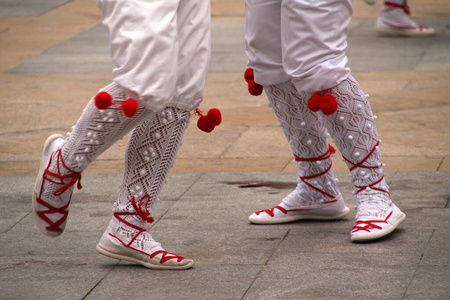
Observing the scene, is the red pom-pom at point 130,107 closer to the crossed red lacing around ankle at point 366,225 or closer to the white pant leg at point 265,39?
the white pant leg at point 265,39

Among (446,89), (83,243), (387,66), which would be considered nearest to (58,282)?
(83,243)

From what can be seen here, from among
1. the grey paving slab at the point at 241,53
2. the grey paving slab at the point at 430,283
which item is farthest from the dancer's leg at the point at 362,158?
the grey paving slab at the point at 241,53

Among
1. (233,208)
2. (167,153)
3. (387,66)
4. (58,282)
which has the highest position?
(167,153)

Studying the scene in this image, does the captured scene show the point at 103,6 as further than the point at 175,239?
No

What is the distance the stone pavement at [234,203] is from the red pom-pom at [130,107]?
1.99ft

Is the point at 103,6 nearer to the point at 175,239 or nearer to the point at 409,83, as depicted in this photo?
the point at 175,239

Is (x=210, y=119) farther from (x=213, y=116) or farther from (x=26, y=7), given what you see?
(x=26, y=7)

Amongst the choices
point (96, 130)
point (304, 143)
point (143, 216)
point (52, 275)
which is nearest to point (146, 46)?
point (96, 130)

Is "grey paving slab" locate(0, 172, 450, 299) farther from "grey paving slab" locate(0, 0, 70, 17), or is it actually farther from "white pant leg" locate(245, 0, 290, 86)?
"grey paving slab" locate(0, 0, 70, 17)

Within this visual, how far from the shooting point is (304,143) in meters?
3.59

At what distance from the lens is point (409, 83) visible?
6.91 meters

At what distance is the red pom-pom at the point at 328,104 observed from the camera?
10.7 feet

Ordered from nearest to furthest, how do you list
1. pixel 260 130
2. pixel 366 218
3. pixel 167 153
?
pixel 167 153 → pixel 366 218 → pixel 260 130

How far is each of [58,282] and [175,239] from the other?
2.05 ft
